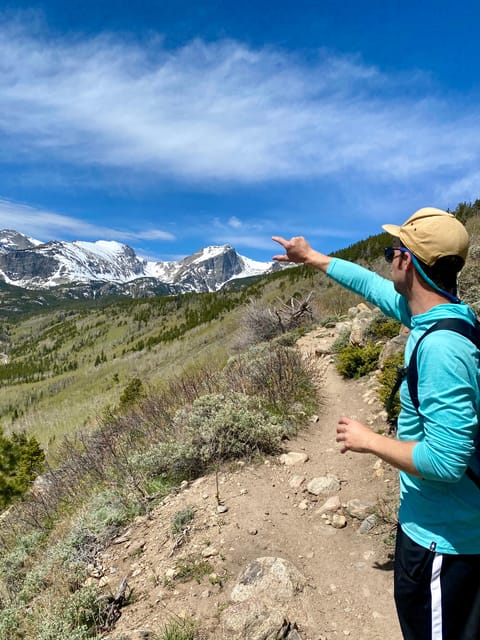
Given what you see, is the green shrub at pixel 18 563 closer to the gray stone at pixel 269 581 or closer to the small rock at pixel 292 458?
the gray stone at pixel 269 581

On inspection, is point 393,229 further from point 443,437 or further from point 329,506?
point 329,506

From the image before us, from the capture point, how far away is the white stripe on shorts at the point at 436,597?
1773mm

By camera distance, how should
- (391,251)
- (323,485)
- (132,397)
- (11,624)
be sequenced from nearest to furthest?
1. (391,251)
2. (11,624)
3. (323,485)
4. (132,397)

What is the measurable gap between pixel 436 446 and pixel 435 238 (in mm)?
886

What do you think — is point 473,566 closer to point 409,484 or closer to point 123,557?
point 409,484

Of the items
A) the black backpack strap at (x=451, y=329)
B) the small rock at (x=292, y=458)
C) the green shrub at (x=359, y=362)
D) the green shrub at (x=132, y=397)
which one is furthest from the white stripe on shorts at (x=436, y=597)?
the green shrub at (x=132, y=397)

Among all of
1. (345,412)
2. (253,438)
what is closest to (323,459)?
(253,438)

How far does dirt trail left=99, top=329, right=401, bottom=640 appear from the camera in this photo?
10.6 ft

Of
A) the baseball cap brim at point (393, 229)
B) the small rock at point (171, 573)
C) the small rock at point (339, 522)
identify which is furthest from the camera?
the small rock at point (339, 522)

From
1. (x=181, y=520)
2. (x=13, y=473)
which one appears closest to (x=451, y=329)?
(x=181, y=520)

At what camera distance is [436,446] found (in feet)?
5.04

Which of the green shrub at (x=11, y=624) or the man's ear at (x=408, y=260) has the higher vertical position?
the man's ear at (x=408, y=260)

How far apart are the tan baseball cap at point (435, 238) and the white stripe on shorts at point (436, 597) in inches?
53.6

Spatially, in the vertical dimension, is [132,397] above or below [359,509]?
below
